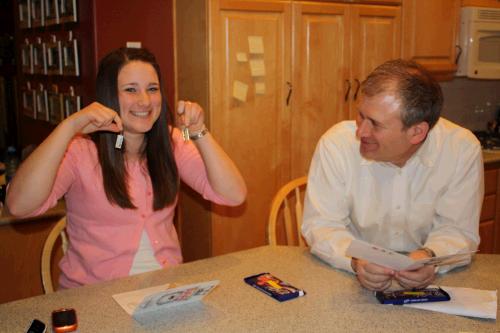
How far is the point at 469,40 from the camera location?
3.86 meters

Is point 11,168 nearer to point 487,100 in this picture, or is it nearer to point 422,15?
point 422,15

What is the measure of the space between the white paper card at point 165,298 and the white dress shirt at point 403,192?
53cm

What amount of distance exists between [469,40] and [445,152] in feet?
7.80

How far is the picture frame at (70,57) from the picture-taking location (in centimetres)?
302

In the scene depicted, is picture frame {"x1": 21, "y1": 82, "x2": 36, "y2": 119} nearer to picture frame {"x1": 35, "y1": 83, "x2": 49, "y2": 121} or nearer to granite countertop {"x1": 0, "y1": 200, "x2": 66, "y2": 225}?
picture frame {"x1": 35, "y1": 83, "x2": 49, "y2": 121}

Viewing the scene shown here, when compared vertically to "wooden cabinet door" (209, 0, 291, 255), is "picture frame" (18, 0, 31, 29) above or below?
above

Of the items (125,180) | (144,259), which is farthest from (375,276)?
(125,180)

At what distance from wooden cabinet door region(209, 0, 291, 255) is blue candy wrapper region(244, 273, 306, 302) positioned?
146 cm

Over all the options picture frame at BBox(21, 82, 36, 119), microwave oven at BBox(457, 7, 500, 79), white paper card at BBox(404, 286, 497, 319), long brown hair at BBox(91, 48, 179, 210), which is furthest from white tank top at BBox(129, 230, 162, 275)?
microwave oven at BBox(457, 7, 500, 79)

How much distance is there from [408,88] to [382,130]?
0.48ft

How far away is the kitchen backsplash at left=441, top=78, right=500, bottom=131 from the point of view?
4352 millimetres

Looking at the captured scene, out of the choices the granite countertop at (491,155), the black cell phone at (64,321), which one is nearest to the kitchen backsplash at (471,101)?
the granite countertop at (491,155)

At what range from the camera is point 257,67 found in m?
2.96

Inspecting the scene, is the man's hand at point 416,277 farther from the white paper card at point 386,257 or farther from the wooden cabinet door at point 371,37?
the wooden cabinet door at point 371,37
